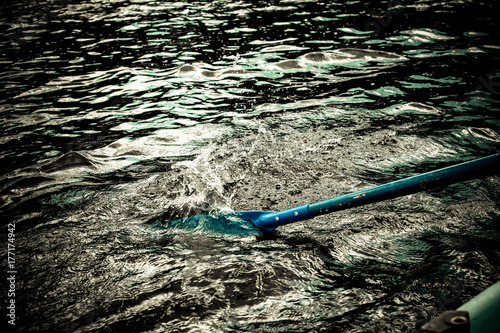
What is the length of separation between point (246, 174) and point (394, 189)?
175cm

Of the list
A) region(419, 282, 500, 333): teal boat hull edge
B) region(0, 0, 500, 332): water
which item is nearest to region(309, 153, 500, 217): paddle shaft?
region(0, 0, 500, 332): water

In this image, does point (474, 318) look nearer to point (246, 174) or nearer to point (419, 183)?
point (419, 183)

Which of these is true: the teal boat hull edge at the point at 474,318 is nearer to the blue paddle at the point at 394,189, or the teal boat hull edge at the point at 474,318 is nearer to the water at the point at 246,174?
the water at the point at 246,174

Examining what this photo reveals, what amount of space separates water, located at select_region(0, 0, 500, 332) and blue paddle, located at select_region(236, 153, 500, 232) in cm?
23

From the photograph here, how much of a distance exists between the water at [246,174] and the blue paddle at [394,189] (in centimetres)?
23

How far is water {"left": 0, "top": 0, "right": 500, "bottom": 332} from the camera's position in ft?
7.93

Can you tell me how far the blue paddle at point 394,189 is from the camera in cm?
241

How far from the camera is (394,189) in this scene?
2.58 meters

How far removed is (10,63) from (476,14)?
1086cm

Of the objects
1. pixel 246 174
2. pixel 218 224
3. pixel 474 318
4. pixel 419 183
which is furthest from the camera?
pixel 246 174

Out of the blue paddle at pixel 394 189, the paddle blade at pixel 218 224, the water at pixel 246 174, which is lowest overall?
the paddle blade at pixel 218 224

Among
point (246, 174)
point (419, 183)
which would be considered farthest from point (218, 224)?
point (419, 183)

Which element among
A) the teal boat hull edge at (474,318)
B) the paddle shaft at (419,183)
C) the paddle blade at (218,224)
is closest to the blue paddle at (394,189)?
the paddle shaft at (419,183)

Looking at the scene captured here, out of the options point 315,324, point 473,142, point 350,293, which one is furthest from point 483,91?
point 315,324
